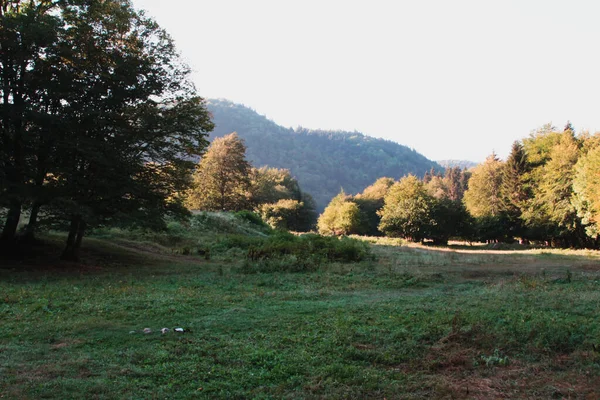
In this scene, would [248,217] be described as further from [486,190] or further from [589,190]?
[486,190]

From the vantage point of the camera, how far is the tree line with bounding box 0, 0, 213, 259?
16.7 meters

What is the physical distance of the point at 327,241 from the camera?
83.3ft

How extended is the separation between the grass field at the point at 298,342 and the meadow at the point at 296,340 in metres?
0.03

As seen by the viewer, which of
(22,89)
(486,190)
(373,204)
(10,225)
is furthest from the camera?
(373,204)

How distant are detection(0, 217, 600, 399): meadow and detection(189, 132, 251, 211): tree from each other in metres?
43.0

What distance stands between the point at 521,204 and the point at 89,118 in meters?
56.1

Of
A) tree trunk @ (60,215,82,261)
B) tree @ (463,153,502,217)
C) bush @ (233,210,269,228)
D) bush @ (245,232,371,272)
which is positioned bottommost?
tree trunk @ (60,215,82,261)

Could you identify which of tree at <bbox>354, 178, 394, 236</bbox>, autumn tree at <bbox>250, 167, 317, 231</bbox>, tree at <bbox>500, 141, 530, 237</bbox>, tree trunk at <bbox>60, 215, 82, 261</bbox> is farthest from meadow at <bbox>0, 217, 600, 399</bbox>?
tree at <bbox>354, 178, 394, 236</bbox>

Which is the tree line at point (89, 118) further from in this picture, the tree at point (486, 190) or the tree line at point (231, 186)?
the tree at point (486, 190)

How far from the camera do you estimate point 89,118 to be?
17.6m

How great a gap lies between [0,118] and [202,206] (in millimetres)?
43958

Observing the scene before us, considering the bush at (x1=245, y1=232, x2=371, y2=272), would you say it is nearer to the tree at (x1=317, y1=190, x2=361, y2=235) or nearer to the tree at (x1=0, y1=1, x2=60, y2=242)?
the tree at (x1=0, y1=1, x2=60, y2=242)

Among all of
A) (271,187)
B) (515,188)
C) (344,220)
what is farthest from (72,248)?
(271,187)

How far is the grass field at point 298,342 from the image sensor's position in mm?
5520
